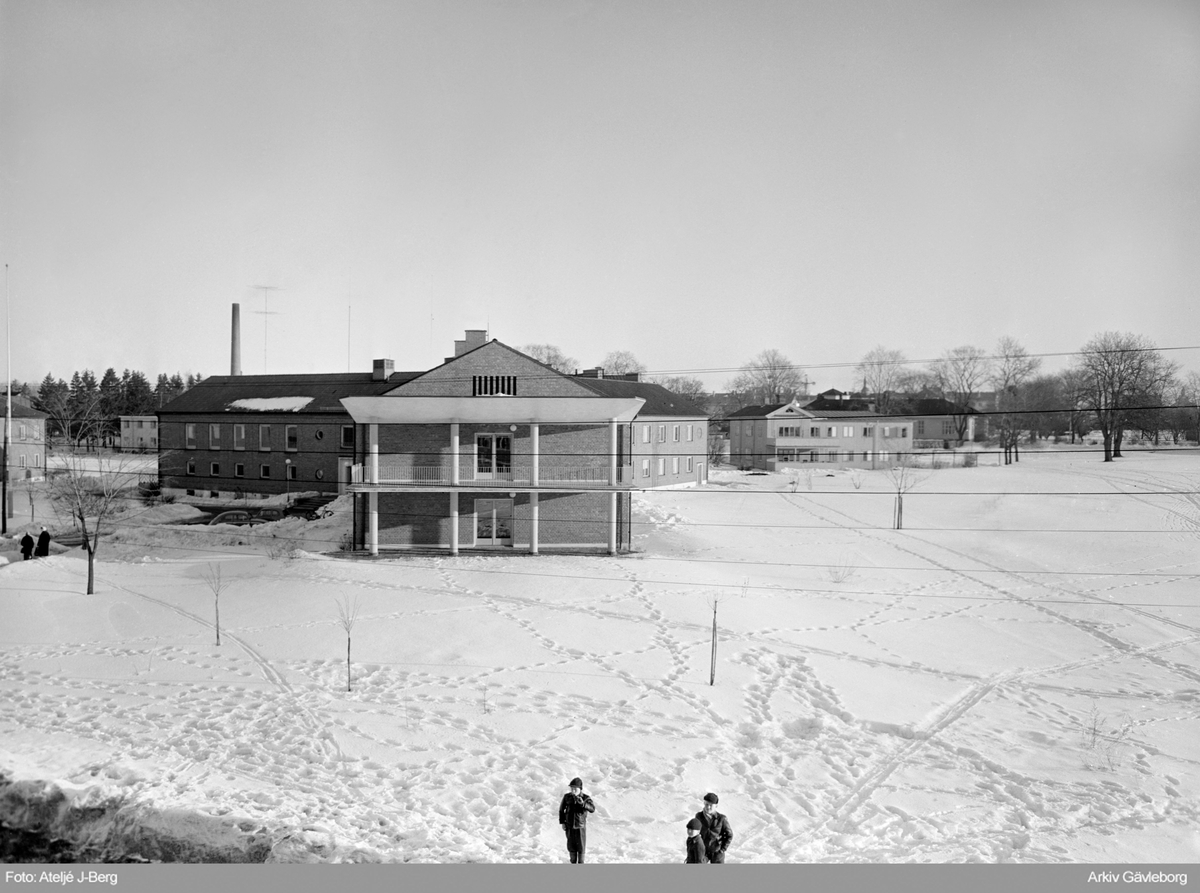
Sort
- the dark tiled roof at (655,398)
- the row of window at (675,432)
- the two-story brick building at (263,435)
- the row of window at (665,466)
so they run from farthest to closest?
the row of window at (675,432)
the row of window at (665,466)
the dark tiled roof at (655,398)
the two-story brick building at (263,435)

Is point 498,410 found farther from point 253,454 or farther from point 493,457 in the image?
point 253,454

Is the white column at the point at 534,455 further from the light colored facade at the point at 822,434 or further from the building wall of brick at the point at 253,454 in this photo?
the light colored facade at the point at 822,434

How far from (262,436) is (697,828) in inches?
899

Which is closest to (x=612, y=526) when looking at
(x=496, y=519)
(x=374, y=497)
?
(x=496, y=519)

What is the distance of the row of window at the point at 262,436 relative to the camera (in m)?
23.8

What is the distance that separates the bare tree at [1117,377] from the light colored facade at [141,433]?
30231mm

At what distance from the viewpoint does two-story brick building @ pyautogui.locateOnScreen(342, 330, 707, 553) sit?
15.9 metres

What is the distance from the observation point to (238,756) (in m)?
7.46

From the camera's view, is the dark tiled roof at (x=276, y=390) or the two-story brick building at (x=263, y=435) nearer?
the two-story brick building at (x=263, y=435)

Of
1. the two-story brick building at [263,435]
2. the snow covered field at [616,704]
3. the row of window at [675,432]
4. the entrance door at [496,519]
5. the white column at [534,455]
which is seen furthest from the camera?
the row of window at [675,432]

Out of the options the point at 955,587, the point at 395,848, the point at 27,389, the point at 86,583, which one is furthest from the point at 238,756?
the point at 27,389

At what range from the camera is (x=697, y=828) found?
5.75m

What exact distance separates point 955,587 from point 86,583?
16.8 meters

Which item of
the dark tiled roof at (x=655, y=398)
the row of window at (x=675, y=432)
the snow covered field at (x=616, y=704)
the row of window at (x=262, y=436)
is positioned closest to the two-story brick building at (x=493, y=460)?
the snow covered field at (x=616, y=704)
